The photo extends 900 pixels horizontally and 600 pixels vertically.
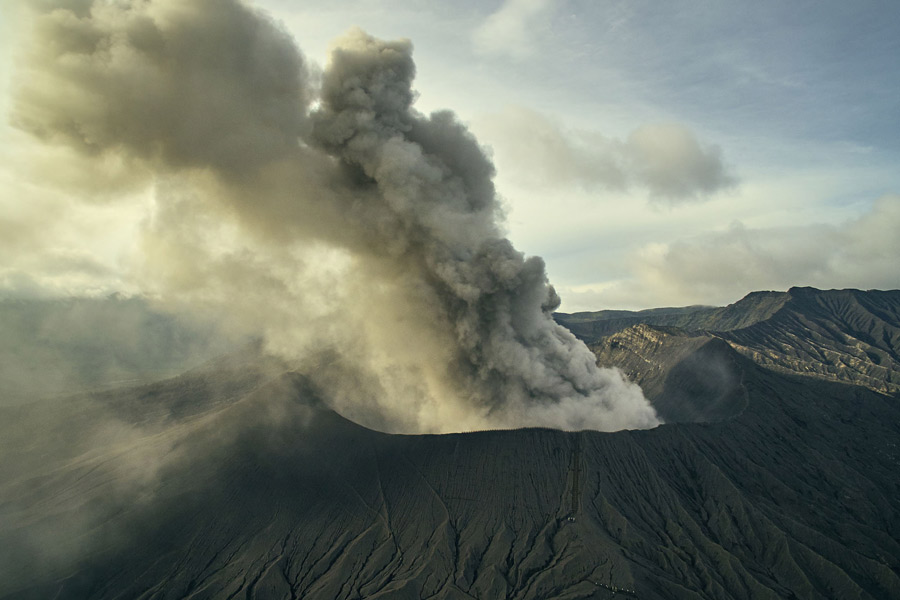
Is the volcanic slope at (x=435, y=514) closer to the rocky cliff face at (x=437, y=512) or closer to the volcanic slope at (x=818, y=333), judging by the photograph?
the rocky cliff face at (x=437, y=512)

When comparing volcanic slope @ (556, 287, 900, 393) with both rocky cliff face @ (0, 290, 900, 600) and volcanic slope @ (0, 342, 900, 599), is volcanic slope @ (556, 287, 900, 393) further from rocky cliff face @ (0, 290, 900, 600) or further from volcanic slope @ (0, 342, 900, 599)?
volcanic slope @ (0, 342, 900, 599)

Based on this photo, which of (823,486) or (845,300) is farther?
(845,300)

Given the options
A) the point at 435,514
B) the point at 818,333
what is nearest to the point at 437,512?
the point at 435,514

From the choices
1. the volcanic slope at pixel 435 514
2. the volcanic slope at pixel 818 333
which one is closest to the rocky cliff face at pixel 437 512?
the volcanic slope at pixel 435 514

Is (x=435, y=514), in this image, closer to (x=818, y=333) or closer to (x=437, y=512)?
(x=437, y=512)

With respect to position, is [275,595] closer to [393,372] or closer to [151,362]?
[393,372]

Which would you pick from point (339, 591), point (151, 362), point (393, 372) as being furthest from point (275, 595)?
point (151, 362)

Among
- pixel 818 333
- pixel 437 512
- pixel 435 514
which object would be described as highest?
pixel 818 333
